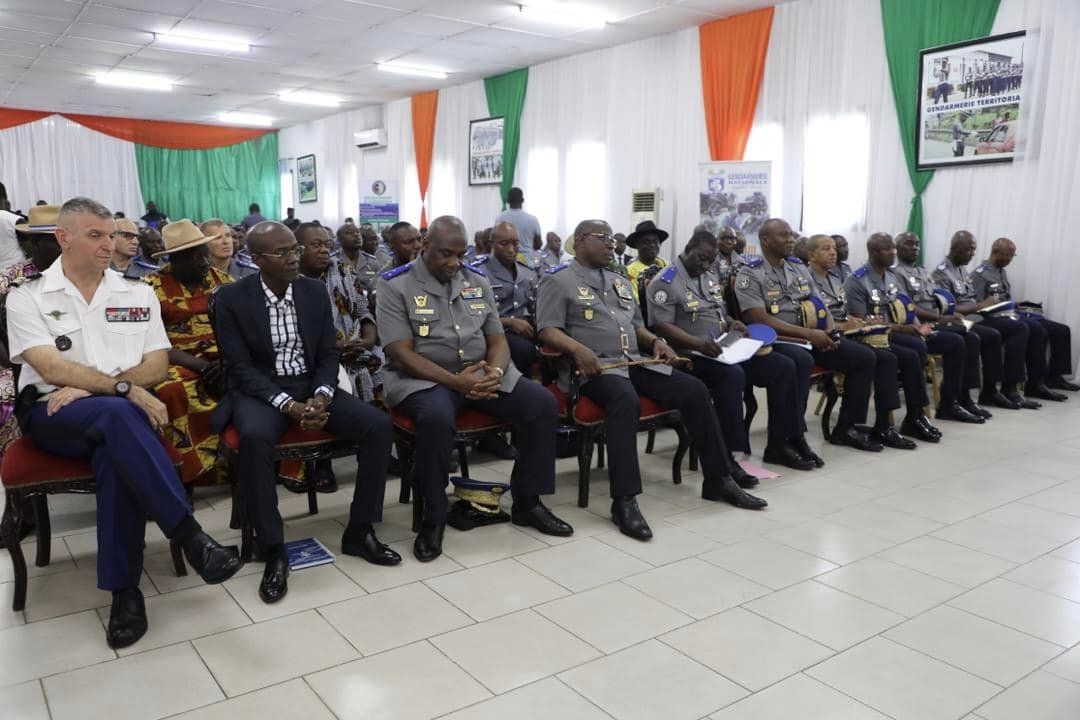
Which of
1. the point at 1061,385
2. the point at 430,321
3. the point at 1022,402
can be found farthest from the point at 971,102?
the point at 430,321

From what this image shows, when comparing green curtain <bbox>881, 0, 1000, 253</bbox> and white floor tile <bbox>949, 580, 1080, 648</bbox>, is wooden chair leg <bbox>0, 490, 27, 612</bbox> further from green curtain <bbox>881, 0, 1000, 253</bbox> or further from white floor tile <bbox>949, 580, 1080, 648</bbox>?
green curtain <bbox>881, 0, 1000, 253</bbox>

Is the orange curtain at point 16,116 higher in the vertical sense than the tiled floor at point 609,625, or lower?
higher

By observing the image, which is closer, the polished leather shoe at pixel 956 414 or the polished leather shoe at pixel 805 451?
the polished leather shoe at pixel 805 451

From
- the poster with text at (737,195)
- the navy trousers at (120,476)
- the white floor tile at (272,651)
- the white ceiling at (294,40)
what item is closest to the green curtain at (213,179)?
the white ceiling at (294,40)

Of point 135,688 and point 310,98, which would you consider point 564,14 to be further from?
point 135,688

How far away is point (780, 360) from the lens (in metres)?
4.29

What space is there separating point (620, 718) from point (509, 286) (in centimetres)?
330

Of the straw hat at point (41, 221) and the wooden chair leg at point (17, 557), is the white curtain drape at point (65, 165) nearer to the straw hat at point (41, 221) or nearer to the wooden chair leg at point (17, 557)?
the straw hat at point (41, 221)

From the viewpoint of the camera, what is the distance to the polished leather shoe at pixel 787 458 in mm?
4270

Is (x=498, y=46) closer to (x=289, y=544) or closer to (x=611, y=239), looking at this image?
(x=611, y=239)

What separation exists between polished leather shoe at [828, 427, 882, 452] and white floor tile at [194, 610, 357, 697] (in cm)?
338

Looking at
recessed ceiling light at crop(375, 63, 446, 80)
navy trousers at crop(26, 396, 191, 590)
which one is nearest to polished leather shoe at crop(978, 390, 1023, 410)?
navy trousers at crop(26, 396, 191, 590)

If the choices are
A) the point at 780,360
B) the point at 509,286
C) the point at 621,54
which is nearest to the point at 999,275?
the point at 780,360

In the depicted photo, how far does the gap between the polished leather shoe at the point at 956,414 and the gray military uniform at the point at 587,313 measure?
113 inches
